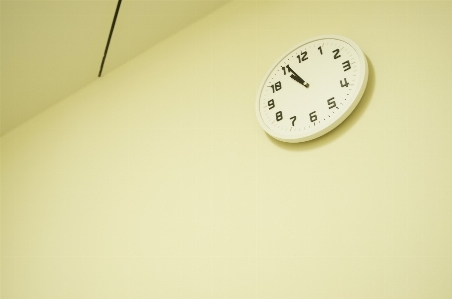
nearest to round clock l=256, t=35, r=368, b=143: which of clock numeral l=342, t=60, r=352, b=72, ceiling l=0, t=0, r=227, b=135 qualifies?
clock numeral l=342, t=60, r=352, b=72

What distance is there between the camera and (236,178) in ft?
4.95

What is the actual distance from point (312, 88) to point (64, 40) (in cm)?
122

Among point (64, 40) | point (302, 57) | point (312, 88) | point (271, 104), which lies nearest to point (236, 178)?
point (271, 104)

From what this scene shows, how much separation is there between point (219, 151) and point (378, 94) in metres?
0.68

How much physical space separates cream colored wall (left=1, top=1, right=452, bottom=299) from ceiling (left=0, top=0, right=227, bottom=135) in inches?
3.1

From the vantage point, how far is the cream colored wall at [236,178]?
1.18 m

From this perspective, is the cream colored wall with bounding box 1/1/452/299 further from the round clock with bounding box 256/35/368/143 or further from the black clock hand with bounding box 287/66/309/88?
the black clock hand with bounding box 287/66/309/88

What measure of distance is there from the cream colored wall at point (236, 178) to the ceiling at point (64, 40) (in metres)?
0.08

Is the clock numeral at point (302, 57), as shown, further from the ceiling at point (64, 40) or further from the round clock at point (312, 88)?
the ceiling at point (64, 40)

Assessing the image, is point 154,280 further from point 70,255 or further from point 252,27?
point 252,27

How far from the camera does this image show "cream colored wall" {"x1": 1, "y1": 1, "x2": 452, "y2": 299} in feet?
Result: 3.89

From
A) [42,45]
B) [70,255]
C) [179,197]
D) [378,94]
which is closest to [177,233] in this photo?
[179,197]

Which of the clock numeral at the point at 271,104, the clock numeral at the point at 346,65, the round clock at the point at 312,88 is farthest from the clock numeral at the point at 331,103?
the clock numeral at the point at 271,104

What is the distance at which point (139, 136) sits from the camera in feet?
5.92
